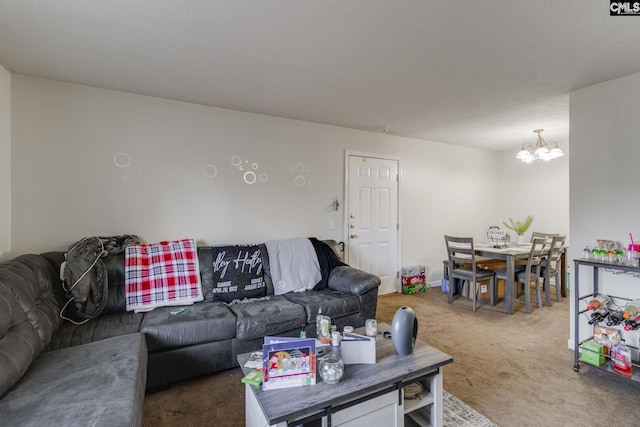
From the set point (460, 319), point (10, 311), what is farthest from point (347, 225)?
point (10, 311)

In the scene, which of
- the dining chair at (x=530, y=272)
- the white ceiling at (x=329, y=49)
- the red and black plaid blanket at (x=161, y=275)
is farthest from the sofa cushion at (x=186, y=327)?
the dining chair at (x=530, y=272)

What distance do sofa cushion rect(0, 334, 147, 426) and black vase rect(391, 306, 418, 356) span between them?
1.26 meters

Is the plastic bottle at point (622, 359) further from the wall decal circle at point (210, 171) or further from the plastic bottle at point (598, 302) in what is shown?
the wall decal circle at point (210, 171)

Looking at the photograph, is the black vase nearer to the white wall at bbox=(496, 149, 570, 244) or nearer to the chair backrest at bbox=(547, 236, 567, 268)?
the chair backrest at bbox=(547, 236, 567, 268)

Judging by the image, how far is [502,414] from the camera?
1.82 m

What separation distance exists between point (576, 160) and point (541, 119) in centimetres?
116

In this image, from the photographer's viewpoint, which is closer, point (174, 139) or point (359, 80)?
point (359, 80)

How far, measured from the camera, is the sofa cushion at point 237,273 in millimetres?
2740

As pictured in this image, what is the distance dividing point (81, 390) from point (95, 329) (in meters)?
0.85

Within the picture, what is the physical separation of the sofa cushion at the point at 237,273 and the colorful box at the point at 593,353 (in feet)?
8.89

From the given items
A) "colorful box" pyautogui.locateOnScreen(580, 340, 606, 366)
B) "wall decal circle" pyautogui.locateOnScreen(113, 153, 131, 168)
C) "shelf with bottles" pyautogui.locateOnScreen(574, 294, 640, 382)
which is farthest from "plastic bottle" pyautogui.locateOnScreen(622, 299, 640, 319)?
"wall decal circle" pyautogui.locateOnScreen(113, 153, 131, 168)

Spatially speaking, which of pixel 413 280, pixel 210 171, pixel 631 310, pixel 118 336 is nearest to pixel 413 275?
pixel 413 280

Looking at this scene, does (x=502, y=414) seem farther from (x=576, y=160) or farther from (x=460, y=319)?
(x=576, y=160)

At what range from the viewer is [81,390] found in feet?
4.41
